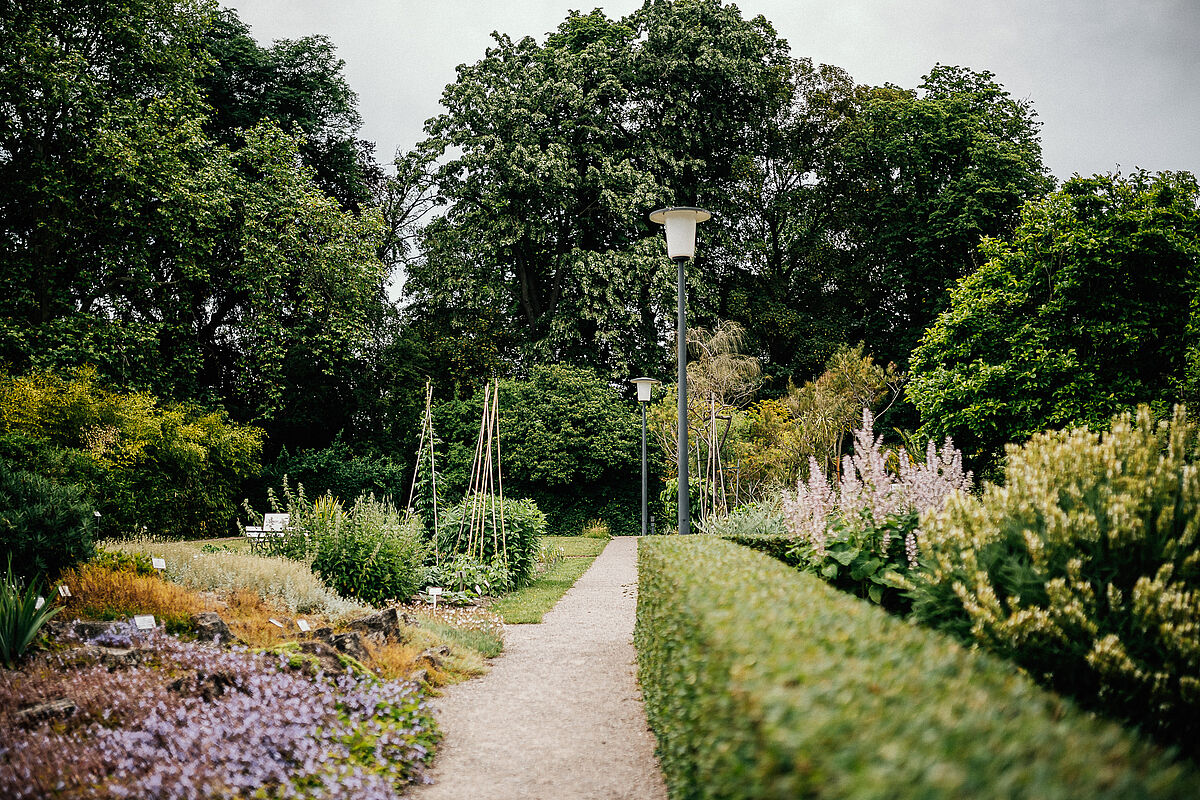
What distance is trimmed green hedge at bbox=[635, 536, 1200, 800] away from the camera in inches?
50.4

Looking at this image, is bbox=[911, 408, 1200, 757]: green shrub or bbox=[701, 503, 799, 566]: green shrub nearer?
bbox=[911, 408, 1200, 757]: green shrub

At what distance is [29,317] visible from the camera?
51.0ft

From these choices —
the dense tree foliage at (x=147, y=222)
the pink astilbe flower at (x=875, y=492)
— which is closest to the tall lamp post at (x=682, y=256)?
the pink astilbe flower at (x=875, y=492)

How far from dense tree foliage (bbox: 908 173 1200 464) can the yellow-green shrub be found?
16969mm

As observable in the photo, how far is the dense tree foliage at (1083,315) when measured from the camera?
48.3ft

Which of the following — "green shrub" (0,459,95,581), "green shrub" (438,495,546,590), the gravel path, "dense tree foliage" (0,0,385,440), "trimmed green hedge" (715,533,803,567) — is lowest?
the gravel path

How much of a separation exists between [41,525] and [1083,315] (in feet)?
58.9

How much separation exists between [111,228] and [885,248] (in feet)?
74.8

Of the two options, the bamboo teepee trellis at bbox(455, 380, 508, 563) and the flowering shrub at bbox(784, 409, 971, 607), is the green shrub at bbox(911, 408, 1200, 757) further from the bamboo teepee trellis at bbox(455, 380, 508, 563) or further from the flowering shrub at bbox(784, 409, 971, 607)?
the bamboo teepee trellis at bbox(455, 380, 508, 563)

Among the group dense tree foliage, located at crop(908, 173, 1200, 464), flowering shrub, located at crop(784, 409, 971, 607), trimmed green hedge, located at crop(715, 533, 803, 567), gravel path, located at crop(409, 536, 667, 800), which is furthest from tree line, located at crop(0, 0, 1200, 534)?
gravel path, located at crop(409, 536, 667, 800)

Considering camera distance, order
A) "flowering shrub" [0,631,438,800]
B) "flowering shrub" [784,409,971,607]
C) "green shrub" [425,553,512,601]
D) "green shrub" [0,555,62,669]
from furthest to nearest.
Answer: "green shrub" [425,553,512,601], "flowering shrub" [784,409,971,607], "green shrub" [0,555,62,669], "flowering shrub" [0,631,438,800]

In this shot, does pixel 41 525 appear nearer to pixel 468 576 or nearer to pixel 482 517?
pixel 468 576

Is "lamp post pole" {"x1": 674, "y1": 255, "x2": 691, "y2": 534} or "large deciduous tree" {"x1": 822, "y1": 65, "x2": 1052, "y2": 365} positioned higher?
"large deciduous tree" {"x1": 822, "y1": 65, "x2": 1052, "y2": 365}

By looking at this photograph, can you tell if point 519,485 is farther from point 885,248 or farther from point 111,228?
point 885,248
